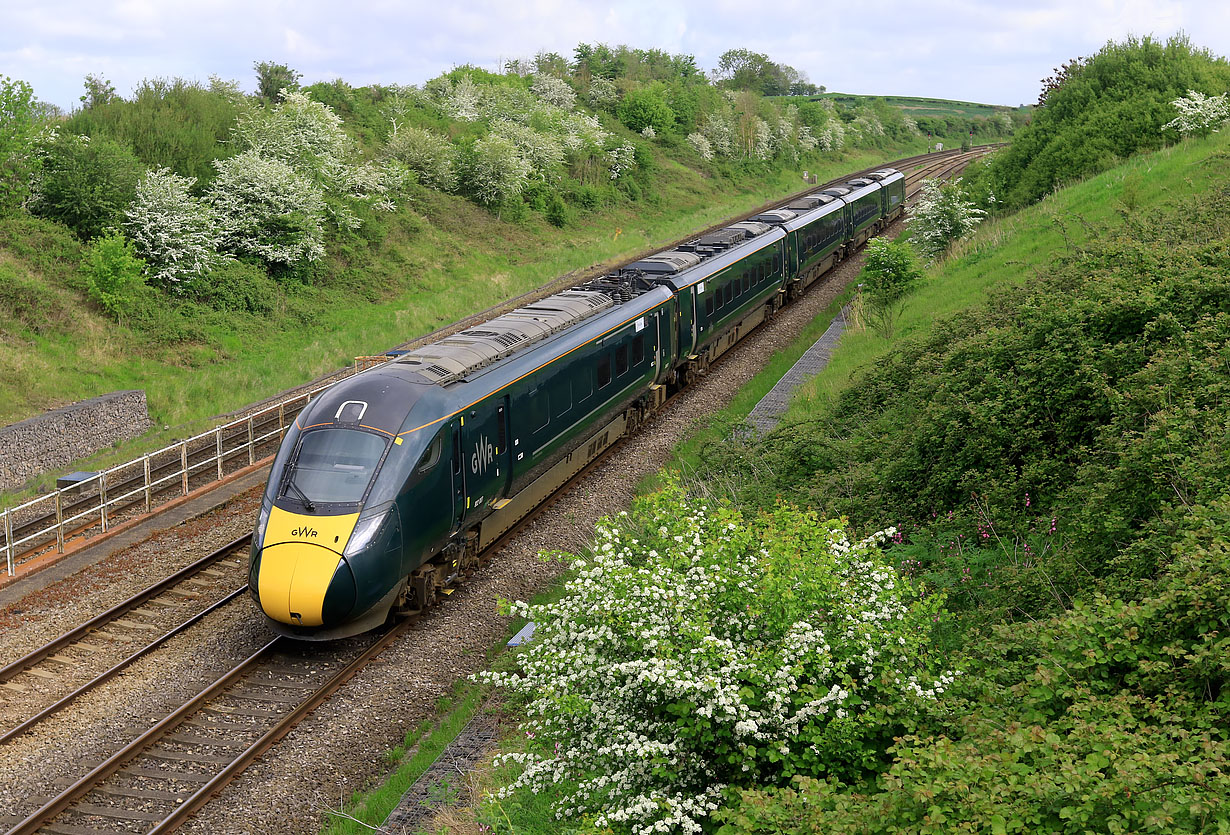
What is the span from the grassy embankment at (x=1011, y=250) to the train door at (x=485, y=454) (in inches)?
194

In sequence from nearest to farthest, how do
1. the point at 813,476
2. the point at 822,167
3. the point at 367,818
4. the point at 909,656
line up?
the point at 909,656, the point at 367,818, the point at 813,476, the point at 822,167

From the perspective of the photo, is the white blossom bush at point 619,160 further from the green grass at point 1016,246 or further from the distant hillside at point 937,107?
the distant hillside at point 937,107

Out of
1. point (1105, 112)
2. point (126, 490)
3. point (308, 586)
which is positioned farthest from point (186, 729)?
point (1105, 112)

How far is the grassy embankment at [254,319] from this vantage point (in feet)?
78.9

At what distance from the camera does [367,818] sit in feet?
31.6

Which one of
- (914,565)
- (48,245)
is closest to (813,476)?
(914,565)

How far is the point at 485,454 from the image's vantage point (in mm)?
14227

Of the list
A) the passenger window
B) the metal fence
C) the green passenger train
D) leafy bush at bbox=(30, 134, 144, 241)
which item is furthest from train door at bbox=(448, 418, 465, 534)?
leafy bush at bbox=(30, 134, 144, 241)

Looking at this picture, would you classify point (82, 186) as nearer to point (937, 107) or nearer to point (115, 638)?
point (115, 638)

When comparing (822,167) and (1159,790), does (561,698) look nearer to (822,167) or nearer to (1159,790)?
(1159,790)

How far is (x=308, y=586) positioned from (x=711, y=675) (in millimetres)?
7097

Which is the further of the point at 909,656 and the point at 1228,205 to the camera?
the point at 1228,205

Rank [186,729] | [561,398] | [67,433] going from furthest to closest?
[67,433], [561,398], [186,729]

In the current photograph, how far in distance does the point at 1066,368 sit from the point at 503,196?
124 feet
